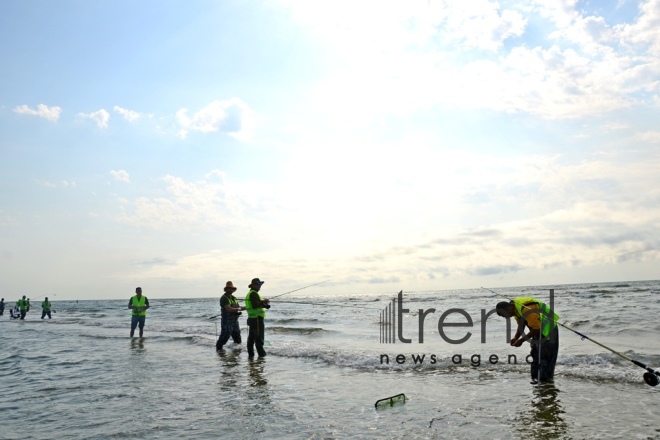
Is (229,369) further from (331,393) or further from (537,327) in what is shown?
(537,327)

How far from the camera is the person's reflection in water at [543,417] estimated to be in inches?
238

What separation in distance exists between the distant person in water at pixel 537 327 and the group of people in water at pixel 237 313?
640cm

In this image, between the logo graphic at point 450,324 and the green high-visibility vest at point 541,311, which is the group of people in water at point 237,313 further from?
the green high-visibility vest at point 541,311

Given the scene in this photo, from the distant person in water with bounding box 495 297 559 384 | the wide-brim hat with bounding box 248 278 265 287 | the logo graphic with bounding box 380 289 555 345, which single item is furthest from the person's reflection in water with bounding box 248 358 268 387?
the distant person in water with bounding box 495 297 559 384

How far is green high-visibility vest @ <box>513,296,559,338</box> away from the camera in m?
8.45

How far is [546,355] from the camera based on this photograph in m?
8.70

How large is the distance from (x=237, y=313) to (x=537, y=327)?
371 inches

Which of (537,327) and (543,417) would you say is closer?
(543,417)

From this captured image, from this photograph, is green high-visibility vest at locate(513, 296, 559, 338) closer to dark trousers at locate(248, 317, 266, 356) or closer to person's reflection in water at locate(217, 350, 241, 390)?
person's reflection in water at locate(217, 350, 241, 390)

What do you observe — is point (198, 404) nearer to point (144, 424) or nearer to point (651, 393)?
point (144, 424)

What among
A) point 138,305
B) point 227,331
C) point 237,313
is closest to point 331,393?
point 237,313

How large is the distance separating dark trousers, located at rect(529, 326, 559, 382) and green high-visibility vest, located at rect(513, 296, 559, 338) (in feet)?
0.47

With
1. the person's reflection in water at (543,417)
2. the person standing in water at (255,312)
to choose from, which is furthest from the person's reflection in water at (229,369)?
the person's reflection in water at (543,417)

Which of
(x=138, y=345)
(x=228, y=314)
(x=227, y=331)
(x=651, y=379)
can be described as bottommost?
(x=138, y=345)
